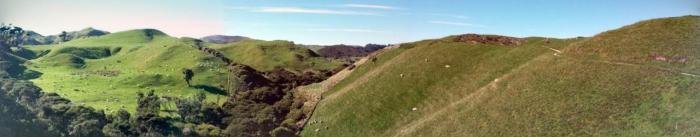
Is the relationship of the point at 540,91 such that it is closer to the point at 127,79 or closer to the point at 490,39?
the point at 490,39

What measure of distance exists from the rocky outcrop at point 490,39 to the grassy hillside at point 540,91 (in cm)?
257

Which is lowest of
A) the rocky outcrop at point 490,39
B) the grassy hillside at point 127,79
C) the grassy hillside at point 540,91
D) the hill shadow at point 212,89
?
the hill shadow at point 212,89

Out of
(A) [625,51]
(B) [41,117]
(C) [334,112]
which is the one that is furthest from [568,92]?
(B) [41,117]

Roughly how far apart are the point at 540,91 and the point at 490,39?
3873cm

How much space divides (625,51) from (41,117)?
255 ft

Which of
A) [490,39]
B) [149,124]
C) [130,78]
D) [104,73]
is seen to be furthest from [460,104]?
[104,73]

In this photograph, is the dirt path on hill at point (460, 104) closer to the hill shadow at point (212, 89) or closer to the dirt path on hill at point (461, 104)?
the dirt path on hill at point (461, 104)

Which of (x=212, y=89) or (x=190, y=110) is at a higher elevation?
(x=190, y=110)

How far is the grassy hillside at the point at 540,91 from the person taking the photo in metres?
57.4

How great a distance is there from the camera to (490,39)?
349 feet

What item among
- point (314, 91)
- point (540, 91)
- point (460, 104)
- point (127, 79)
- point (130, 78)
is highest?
point (540, 91)

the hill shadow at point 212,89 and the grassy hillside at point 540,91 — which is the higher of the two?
the grassy hillside at point 540,91

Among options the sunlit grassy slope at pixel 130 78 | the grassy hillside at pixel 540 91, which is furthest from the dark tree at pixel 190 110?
the grassy hillside at pixel 540 91

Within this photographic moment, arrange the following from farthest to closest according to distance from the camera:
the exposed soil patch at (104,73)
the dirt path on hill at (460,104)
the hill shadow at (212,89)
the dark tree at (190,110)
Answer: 1. the exposed soil patch at (104,73)
2. the hill shadow at (212,89)
3. the dark tree at (190,110)
4. the dirt path on hill at (460,104)
